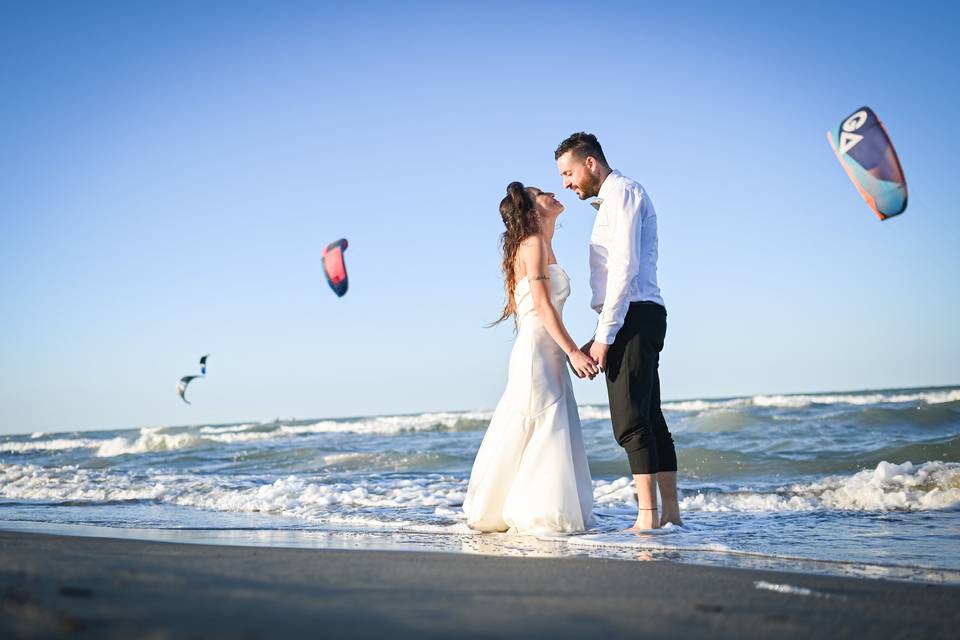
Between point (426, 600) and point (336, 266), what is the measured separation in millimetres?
8750

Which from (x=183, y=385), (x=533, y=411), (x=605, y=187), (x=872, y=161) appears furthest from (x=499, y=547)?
(x=183, y=385)

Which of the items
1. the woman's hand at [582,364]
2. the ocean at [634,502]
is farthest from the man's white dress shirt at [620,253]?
the ocean at [634,502]

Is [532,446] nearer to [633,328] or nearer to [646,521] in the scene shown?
[646,521]

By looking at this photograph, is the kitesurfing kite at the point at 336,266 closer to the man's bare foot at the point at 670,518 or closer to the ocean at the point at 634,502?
the ocean at the point at 634,502

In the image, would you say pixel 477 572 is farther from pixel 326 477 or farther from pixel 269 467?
pixel 269 467

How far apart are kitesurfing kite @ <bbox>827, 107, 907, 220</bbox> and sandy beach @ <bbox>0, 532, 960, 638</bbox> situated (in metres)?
2.63

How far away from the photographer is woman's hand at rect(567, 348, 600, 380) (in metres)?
4.36

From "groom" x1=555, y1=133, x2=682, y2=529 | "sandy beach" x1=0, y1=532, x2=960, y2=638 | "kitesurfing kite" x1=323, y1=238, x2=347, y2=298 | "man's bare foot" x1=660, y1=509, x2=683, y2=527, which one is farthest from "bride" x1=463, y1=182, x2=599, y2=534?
"kitesurfing kite" x1=323, y1=238, x2=347, y2=298

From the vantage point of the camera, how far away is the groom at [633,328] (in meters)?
4.25

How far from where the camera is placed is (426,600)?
205 centimetres

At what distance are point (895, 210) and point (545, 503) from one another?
2.66 meters

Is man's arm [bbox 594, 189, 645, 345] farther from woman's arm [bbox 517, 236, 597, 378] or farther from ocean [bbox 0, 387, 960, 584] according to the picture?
ocean [bbox 0, 387, 960, 584]

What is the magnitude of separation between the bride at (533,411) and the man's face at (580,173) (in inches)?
8.7

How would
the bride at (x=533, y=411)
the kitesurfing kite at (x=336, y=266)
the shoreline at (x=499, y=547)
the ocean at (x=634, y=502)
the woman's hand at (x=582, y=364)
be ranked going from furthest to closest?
the kitesurfing kite at (x=336, y=266)
the bride at (x=533, y=411)
the woman's hand at (x=582, y=364)
the ocean at (x=634, y=502)
the shoreline at (x=499, y=547)
